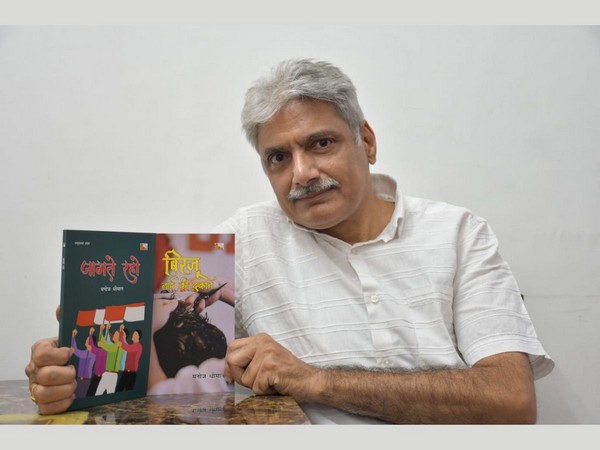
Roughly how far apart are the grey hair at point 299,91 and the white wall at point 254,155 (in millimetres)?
419

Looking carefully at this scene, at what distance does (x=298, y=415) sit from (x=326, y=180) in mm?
651

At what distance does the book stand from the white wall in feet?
2.35

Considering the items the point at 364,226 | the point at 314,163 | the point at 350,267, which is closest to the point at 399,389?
the point at 350,267

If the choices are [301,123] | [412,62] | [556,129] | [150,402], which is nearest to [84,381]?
[150,402]

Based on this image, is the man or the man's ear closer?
the man

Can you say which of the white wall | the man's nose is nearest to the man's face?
the man's nose

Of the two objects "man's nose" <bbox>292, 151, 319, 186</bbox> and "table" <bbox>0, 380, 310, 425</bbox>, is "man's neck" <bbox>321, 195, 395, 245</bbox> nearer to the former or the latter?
"man's nose" <bbox>292, 151, 319, 186</bbox>

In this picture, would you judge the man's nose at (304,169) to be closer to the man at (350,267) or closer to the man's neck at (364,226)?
the man at (350,267)

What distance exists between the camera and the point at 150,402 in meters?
0.94

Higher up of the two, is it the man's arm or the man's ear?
the man's ear

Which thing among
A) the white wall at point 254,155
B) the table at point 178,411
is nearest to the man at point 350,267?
the table at point 178,411

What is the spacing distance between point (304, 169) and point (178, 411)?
0.68 m

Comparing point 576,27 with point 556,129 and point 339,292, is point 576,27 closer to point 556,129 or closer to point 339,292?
point 556,129

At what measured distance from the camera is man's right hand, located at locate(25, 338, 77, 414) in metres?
0.85
